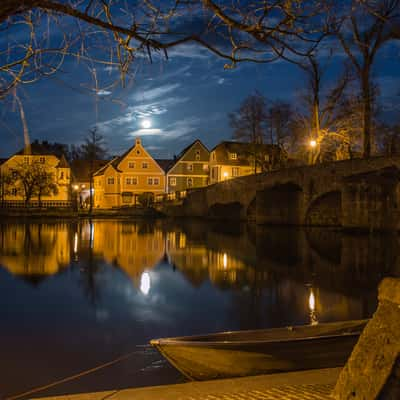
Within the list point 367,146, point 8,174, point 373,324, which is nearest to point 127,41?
point 373,324

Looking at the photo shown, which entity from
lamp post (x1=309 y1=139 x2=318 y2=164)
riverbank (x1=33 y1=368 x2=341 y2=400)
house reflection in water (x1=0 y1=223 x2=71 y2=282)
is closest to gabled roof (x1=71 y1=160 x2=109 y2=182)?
house reflection in water (x1=0 y1=223 x2=71 y2=282)

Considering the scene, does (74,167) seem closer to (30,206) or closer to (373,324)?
(30,206)

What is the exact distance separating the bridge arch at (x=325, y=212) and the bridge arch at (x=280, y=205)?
989 millimetres

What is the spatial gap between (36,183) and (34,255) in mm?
39686

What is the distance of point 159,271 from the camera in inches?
709

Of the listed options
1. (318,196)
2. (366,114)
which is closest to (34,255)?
(318,196)

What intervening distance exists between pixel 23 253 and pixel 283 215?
22.9 m

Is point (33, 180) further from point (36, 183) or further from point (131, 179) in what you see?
point (131, 179)

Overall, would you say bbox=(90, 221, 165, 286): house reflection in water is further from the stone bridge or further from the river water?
the stone bridge

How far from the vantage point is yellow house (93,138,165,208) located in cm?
6488

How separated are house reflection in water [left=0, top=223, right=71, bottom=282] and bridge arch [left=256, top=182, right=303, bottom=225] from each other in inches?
668

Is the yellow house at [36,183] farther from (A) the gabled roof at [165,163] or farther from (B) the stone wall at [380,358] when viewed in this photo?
(B) the stone wall at [380,358]

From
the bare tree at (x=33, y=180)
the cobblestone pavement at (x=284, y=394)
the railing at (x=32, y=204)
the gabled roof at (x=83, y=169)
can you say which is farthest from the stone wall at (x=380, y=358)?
the gabled roof at (x=83, y=169)

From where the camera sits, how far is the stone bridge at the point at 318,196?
26812 mm
